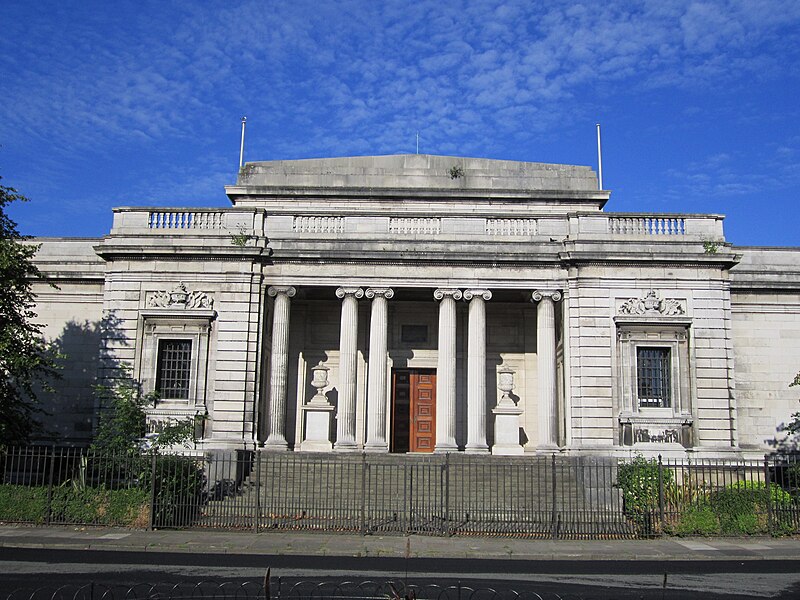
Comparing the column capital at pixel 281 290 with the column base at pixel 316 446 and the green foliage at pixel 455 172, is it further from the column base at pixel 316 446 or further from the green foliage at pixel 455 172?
the green foliage at pixel 455 172

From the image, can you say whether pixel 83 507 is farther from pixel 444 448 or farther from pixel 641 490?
pixel 641 490

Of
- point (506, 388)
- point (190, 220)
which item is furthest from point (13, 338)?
point (506, 388)

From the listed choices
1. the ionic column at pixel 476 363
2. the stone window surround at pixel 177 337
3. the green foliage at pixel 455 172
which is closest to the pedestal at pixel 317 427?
the stone window surround at pixel 177 337

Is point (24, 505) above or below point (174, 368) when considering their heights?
below

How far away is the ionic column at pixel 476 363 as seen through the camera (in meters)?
27.9

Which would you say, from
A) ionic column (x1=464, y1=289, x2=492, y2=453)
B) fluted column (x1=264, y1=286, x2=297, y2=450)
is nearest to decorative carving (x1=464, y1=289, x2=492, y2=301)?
ionic column (x1=464, y1=289, x2=492, y2=453)

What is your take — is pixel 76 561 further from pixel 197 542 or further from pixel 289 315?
pixel 289 315

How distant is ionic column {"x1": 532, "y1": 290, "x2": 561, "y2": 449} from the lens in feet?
90.1

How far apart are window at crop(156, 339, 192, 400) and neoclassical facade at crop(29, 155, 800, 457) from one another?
68mm

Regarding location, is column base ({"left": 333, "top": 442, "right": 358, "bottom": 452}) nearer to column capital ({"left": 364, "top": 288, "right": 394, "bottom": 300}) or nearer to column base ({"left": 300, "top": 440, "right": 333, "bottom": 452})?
column base ({"left": 300, "top": 440, "right": 333, "bottom": 452})

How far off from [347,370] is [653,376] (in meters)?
10.5

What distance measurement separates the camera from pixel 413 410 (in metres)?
30.8

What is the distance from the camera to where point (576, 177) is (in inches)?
1388

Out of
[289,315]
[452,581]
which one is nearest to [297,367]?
[289,315]
